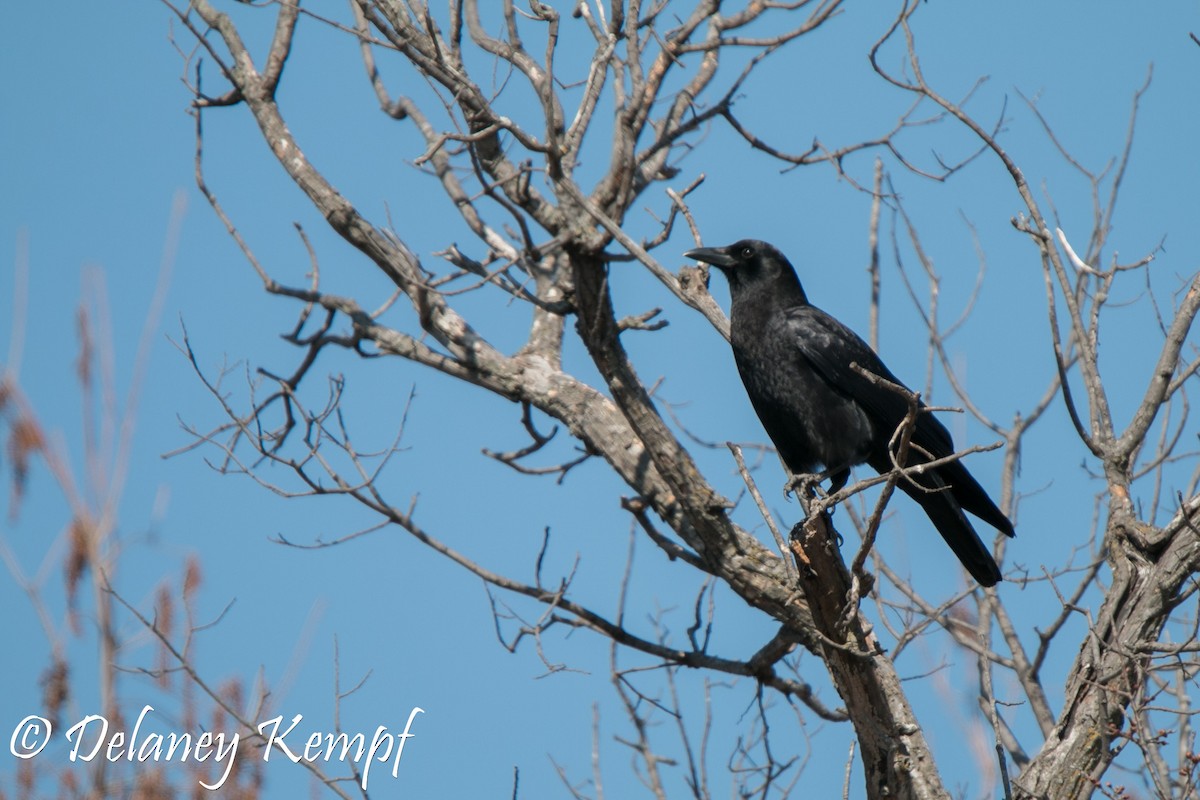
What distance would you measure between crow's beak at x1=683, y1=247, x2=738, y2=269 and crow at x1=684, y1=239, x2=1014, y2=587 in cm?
28

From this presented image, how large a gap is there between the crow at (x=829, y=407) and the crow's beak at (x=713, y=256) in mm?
282

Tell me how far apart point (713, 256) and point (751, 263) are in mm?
216

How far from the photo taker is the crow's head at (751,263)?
6.31 m

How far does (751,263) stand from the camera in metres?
6.35

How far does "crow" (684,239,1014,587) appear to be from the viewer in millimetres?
5535

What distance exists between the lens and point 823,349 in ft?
19.1

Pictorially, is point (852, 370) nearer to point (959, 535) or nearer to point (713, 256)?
point (959, 535)

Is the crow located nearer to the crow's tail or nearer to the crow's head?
the crow's tail

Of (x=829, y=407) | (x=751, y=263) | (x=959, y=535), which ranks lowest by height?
(x=959, y=535)

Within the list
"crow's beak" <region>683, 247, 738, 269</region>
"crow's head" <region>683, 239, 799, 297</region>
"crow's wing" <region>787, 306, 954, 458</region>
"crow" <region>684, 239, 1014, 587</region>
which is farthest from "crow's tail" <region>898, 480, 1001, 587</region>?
"crow's beak" <region>683, 247, 738, 269</region>

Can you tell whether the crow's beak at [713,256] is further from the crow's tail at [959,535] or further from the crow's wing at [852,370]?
the crow's tail at [959,535]

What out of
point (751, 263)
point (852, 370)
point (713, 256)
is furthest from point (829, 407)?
point (713, 256)

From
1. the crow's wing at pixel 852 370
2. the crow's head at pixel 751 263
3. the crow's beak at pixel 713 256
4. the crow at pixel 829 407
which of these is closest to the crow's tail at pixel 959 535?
the crow at pixel 829 407

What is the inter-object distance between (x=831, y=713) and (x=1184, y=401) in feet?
7.41
